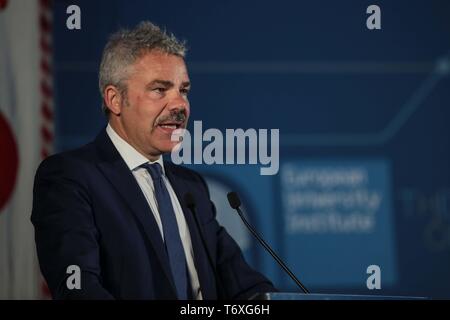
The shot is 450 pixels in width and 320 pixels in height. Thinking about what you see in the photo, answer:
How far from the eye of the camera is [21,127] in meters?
3.44

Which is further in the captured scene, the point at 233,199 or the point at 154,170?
the point at 233,199

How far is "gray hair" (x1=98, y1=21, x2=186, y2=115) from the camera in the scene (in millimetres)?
3227

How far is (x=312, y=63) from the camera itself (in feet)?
11.5

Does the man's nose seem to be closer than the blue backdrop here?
Yes

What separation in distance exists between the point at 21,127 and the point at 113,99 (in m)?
0.44

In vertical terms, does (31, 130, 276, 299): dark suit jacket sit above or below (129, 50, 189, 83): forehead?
below

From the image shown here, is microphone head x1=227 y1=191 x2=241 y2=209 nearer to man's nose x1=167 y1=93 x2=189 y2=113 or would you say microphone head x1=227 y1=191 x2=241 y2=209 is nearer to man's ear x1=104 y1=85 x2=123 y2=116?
man's nose x1=167 y1=93 x2=189 y2=113

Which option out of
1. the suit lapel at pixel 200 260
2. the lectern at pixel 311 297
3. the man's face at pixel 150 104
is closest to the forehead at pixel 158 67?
the man's face at pixel 150 104

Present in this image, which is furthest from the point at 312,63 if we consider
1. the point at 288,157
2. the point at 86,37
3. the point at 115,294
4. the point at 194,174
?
the point at 115,294

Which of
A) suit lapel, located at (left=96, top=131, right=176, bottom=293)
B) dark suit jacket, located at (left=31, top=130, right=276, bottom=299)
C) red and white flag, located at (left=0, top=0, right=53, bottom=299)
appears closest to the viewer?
dark suit jacket, located at (left=31, top=130, right=276, bottom=299)

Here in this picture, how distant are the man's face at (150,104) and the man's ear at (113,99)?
12 millimetres

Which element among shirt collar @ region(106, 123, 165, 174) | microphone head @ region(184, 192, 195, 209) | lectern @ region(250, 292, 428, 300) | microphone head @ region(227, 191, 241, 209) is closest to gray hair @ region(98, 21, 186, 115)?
shirt collar @ region(106, 123, 165, 174)

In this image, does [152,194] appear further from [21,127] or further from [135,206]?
[21,127]

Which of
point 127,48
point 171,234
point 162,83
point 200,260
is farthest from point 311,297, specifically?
point 127,48
